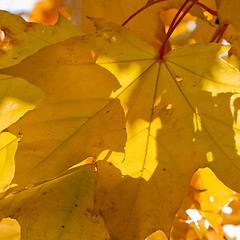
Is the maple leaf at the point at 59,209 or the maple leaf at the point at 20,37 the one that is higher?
the maple leaf at the point at 20,37

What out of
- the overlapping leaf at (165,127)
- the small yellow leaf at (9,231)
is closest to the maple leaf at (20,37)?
the overlapping leaf at (165,127)

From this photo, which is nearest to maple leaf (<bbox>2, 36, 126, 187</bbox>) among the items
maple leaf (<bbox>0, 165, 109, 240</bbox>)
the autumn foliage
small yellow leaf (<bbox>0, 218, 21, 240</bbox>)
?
the autumn foliage

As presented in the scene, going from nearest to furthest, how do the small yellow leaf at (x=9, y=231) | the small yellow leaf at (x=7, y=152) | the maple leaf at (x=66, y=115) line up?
the maple leaf at (x=66, y=115), the small yellow leaf at (x=7, y=152), the small yellow leaf at (x=9, y=231)

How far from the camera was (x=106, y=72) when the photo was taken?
35.7 inches

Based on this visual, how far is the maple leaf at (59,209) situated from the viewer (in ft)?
3.02

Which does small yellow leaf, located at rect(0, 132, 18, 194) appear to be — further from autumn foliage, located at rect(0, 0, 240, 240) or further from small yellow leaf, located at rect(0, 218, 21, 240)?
small yellow leaf, located at rect(0, 218, 21, 240)

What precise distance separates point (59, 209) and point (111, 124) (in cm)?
22

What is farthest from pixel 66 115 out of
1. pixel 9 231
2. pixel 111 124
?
pixel 9 231

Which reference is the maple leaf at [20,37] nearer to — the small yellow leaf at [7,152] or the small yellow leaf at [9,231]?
the small yellow leaf at [7,152]

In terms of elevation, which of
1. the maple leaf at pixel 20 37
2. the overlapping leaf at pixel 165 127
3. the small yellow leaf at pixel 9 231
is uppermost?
the maple leaf at pixel 20 37

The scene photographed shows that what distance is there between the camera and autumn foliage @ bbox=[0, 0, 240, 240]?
0.87 m

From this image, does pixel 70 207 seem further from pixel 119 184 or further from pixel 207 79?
pixel 207 79

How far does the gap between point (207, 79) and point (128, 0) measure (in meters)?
0.33

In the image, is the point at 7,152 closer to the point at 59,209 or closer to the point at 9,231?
the point at 59,209
